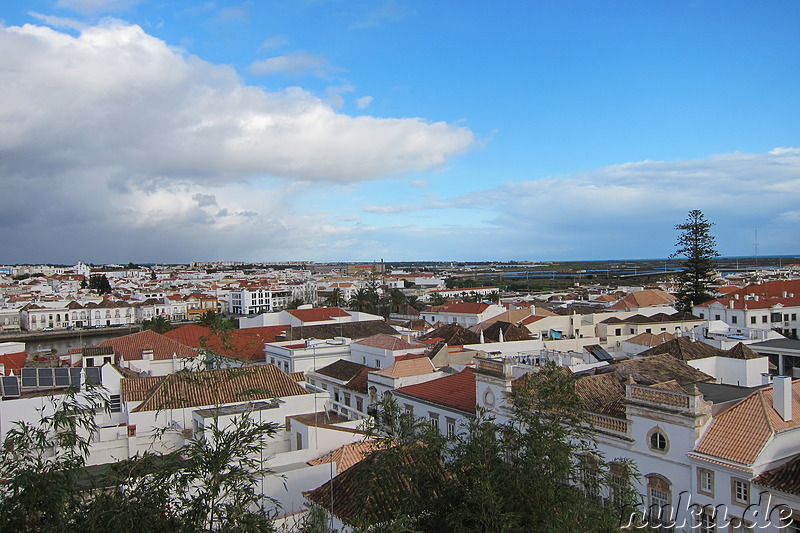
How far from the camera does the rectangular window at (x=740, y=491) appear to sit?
9703 mm

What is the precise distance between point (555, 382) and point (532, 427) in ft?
5.04

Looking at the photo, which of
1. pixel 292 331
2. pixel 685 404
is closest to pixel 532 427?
pixel 685 404

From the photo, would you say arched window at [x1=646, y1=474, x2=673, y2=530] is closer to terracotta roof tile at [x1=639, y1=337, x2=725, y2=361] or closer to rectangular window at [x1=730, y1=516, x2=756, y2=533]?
rectangular window at [x1=730, y1=516, x2=756, y2=533]

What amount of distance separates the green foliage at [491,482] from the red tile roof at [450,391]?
7.12 metres

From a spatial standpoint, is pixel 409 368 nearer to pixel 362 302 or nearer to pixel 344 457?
pixel 344 457

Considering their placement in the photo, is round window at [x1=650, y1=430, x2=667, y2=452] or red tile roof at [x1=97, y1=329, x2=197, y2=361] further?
red tile roof at [x1=97, y1=329, x2=197, y2=361]

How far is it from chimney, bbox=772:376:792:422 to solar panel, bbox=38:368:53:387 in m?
16.4

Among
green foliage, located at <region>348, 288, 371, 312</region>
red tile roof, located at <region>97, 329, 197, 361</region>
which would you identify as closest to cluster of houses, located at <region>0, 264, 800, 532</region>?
red tile roof, located at <region>97, 329, 197, 361</region>

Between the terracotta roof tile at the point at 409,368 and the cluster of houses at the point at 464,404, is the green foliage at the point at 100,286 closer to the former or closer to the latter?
the cluster of houses at the point at 464,404

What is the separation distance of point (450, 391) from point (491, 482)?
10.7 meters

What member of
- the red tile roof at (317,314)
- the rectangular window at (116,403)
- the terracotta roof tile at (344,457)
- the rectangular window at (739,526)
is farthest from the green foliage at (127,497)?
the red tile roof at (317,314)

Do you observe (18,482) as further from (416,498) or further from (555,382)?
(555,382)

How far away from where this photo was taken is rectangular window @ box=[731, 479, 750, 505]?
9703 millimetres

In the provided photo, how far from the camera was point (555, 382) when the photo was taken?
9438mm
